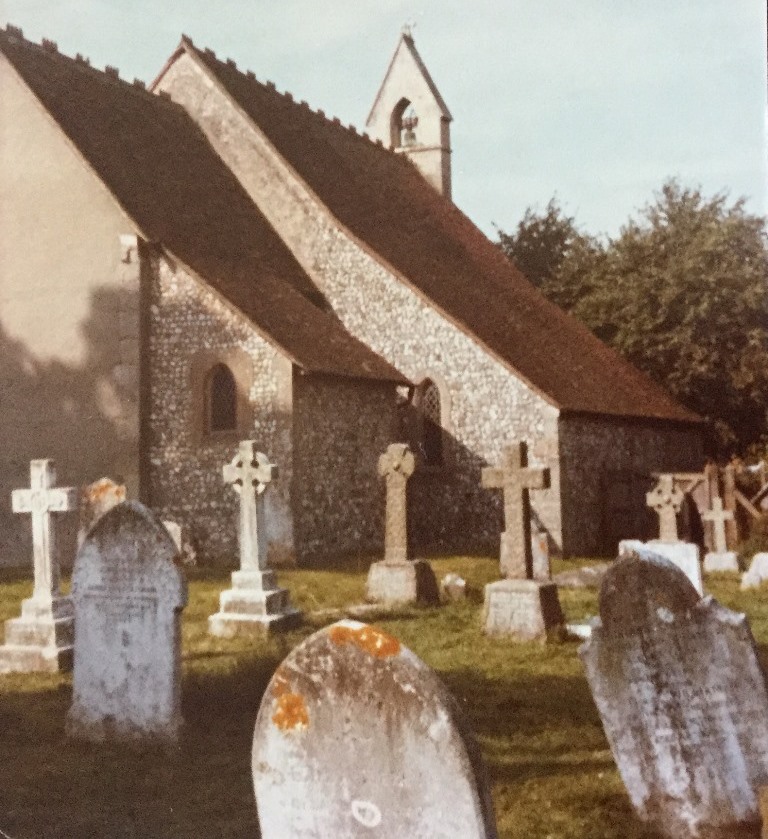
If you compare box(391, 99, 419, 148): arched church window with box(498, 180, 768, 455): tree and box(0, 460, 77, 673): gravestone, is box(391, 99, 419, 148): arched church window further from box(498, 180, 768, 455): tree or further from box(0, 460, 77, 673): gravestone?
box(0, 460, 77, 673): gravestone

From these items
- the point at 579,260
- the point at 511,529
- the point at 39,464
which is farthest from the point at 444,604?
the point at 579,260

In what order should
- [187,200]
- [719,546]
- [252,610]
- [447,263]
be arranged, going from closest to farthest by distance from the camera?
[252,610] < [719,546] < [187,200] < [447,263]

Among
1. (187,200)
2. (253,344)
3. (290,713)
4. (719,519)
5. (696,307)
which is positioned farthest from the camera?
(696,307)

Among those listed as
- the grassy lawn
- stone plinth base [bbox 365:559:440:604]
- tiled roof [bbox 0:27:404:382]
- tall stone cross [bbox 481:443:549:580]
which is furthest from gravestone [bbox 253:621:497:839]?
tiled roof [bbox 0:27:404:382]

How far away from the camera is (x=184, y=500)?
18.2 meters

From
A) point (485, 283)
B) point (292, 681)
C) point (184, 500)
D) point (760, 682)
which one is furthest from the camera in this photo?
point (485, 283)

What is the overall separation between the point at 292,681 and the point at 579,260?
95.5ft

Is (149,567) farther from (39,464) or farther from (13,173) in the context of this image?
(13,173)

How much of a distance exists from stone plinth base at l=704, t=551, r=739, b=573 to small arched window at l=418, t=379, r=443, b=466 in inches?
254

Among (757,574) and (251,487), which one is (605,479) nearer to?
(757,574)

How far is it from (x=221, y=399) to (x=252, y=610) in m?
8.58

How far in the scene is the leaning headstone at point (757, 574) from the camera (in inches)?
566

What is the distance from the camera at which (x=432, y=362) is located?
2125 cm

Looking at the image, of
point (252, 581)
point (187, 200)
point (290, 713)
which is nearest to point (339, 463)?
point (187, 200)
